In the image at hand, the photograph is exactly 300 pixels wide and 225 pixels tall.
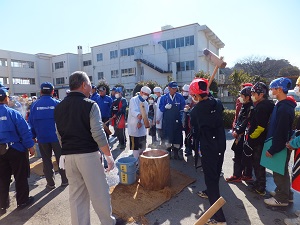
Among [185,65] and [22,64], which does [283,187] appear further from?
[22,64]

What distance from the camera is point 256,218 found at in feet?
9.91

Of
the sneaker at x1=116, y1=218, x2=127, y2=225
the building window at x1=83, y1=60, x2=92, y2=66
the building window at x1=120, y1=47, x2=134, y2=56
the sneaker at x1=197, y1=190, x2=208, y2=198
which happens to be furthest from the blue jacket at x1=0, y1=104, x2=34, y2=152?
the building window at x1=83, y1=60, x2=92, y2=66

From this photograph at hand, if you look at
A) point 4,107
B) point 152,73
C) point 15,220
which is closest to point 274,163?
point 15,220

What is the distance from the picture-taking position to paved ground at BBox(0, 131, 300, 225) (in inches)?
120

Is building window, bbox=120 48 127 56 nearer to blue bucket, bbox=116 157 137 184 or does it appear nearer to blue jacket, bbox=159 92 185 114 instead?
blue jacket, bbox=159 92 185 114

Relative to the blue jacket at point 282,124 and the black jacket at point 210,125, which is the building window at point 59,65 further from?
the blue jacket at point 282,124

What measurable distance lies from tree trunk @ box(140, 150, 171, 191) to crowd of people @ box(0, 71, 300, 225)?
2.27ft

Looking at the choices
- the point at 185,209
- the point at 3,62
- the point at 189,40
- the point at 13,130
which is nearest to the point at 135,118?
the point at 185,209

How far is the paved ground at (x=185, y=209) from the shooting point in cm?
305

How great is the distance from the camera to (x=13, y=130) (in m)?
3.38

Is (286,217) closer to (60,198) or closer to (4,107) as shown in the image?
(60,198)

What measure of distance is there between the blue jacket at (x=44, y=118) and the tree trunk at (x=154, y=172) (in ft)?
6.22

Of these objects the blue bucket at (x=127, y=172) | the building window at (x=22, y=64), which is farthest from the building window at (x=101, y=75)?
the blue bucket at (x=127, y=172)

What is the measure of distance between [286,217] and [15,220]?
4139 mm
